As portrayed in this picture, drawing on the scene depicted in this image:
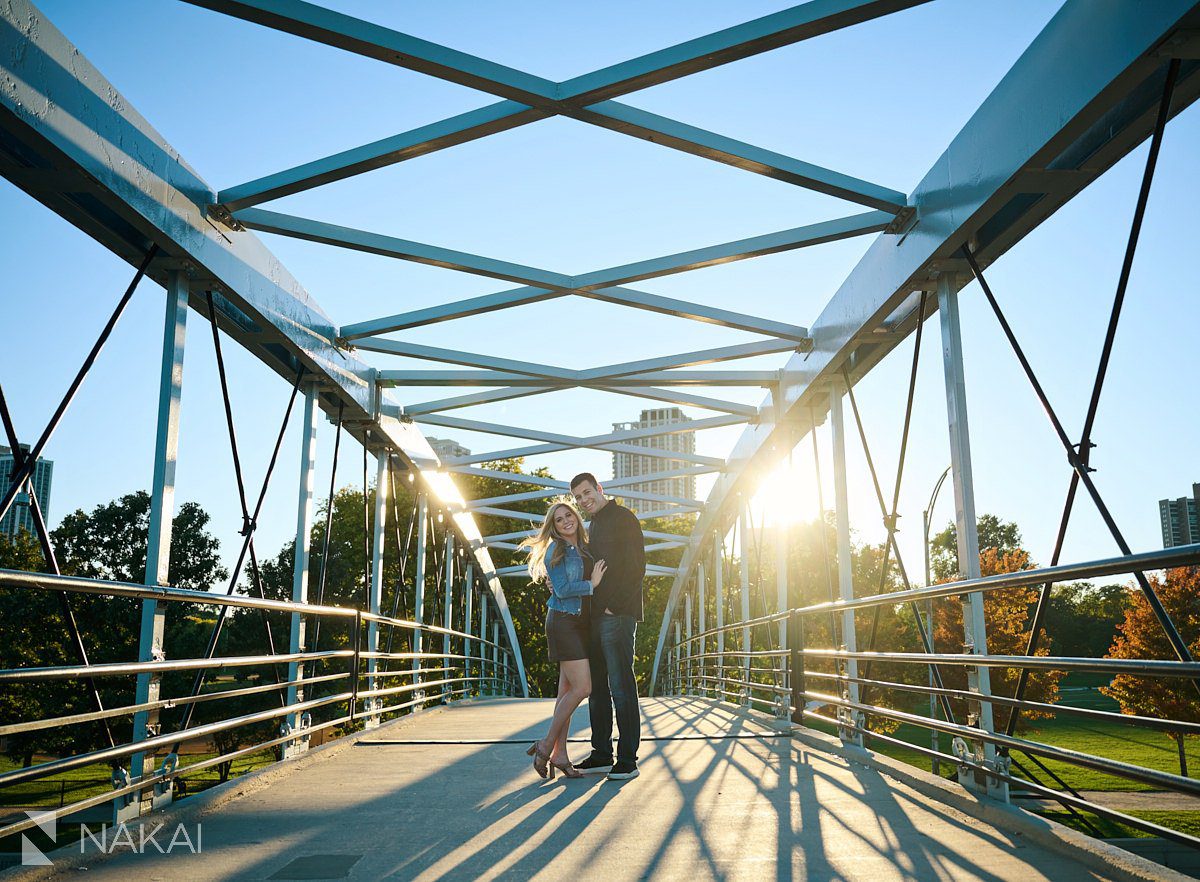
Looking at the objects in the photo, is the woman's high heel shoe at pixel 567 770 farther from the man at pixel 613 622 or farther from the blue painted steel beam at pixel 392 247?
the blue painted steel beam at pixel 392 247

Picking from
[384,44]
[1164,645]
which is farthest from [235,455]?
[1164,645]

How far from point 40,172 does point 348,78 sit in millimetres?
1796

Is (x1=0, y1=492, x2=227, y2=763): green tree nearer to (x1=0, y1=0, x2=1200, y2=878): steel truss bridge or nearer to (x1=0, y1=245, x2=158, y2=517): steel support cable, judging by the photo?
(x1=0, y1=0, x2=1200, y2=878): steel truss bridge

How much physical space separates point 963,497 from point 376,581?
19.0 feet

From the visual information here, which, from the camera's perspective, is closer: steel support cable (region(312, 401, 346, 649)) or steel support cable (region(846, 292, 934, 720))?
steel support cable (region(846, 292, 934, 720))

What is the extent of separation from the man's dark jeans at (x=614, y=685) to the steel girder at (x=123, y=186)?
9.19ft

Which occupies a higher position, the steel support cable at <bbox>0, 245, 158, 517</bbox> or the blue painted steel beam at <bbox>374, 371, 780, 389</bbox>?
the blue painted steel beam at <bbox>374, 371, 780, 389</bbox>

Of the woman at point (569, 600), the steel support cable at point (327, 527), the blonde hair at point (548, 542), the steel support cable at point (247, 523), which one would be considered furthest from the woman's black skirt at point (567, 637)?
the steel support cable at point (327, 527)

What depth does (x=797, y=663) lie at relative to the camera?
6633 millimetres

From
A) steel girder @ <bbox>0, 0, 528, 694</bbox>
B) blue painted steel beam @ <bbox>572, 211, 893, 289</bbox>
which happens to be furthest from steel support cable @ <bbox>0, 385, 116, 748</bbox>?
blue painted steel beam @ <bbox>572, 211, 893, 289</bbox>

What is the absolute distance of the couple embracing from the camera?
490 centimetres

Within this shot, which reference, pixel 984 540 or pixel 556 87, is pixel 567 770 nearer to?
pixel 556 87

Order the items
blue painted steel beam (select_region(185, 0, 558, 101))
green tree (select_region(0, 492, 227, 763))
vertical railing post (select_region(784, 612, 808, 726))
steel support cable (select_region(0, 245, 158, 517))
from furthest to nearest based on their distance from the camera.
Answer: green tree (select_region(0, 492, 227, 763))
vertical railing post (select_region(784, 612, 808, 726))
blue painted steel beam (select_region(185, 0, 558, 101))
steel support cable (select_region(0, 245, 158, 517))

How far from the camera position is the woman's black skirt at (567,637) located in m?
5.02
